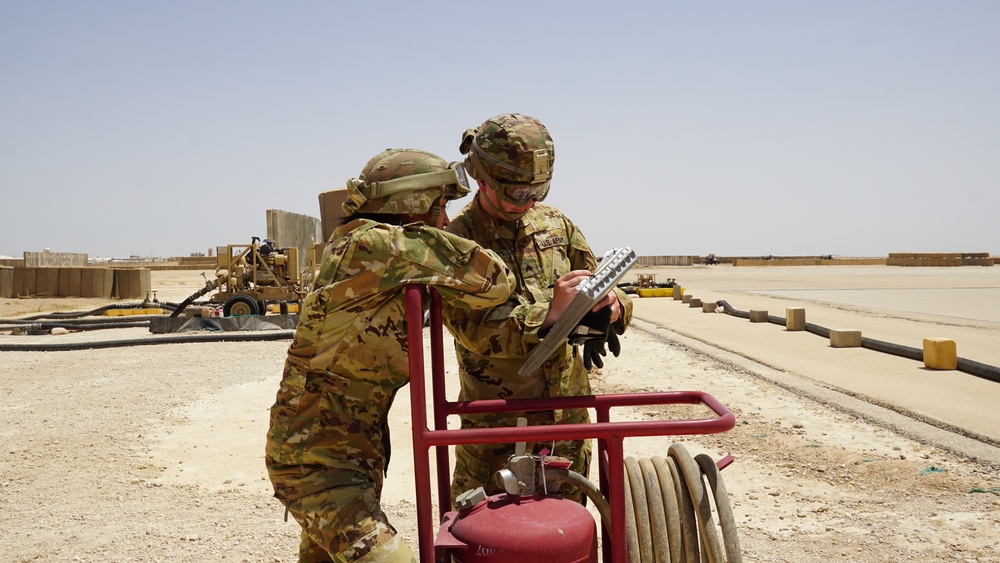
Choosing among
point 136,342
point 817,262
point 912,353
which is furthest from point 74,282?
point 817,262

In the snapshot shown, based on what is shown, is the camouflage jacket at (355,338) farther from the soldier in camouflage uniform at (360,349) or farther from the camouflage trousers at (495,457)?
the camouflage trousers at (495,457)

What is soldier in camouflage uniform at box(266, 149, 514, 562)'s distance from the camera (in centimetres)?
197

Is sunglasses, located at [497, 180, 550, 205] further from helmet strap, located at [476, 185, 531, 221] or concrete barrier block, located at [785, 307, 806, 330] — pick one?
concrete barrier block, located at [785, 307, 806, 330]

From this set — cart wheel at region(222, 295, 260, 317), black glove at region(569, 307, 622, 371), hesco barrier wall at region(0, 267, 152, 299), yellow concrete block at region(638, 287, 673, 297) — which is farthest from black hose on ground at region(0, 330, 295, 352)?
hesco barrier wall at region(0, 267, 152, 299)

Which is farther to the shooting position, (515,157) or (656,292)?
(656,292)

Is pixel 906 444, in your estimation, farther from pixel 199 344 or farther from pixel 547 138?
pixel 199 344

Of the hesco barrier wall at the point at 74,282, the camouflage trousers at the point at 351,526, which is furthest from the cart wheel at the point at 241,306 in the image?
the camouflage trousers at the point at 351,526

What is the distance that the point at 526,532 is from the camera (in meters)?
1.92

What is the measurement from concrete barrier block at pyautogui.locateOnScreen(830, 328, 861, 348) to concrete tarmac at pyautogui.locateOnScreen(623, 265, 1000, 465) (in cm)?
21

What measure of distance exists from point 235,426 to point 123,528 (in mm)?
2703

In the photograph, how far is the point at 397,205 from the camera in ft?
7.02

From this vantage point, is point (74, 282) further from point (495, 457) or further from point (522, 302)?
point (522, 302)

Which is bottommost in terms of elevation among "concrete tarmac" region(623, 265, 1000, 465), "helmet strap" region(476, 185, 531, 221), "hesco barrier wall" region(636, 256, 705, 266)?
"concrete tarmac" region(623, 265, 1000, 465)

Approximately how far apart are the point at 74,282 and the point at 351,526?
30063 mm
